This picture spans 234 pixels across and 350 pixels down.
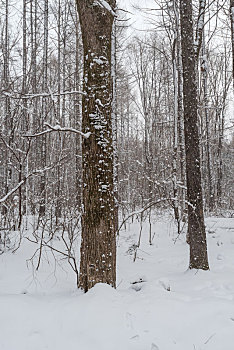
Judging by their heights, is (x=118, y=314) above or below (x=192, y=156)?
below

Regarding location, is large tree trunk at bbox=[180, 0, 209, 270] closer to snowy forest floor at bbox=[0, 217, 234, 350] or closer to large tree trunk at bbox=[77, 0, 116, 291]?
snowy forest floor at bbox=[0, 217, 234, 350]

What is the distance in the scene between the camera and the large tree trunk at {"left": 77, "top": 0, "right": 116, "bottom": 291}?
10.3 feet

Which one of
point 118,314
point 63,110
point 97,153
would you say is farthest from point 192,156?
point 63,110

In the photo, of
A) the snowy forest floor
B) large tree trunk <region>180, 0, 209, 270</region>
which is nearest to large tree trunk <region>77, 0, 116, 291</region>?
the snowy forest floor

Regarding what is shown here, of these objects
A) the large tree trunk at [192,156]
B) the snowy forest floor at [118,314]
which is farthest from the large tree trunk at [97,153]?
the large tree trunk at [192,156]

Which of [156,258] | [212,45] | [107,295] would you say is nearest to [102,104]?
[107,295]

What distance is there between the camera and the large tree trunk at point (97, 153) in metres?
3.14

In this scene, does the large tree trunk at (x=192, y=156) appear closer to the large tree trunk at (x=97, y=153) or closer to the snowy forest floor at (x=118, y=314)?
the snowy forest floor at (x=118, y=314)

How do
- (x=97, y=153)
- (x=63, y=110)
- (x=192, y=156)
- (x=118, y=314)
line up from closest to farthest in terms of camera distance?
1. (x=118, y=314)
2. (x=97, y=153)
3. (x=192, y=156)
4. (x=63, y=110)

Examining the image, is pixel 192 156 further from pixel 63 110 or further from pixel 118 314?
pixel 63 110

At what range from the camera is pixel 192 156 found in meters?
4.46

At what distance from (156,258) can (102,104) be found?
3.64 meters

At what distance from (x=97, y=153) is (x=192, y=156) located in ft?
6.31

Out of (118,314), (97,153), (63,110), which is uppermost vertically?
(63,110)
